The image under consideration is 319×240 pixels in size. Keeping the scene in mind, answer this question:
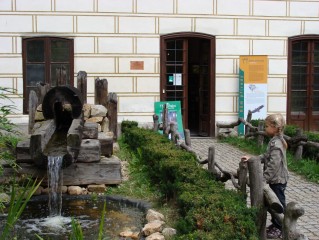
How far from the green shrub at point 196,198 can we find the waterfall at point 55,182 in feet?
4.82

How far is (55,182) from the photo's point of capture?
26.3 ft

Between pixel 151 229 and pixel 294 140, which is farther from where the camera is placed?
pixel 294 140

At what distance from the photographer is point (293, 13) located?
1582cm

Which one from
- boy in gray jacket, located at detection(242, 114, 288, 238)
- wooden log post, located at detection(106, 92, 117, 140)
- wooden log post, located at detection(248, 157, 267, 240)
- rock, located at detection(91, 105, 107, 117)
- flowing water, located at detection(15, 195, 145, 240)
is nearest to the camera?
wooden log post, located at detection(248, 157, 267, 240)

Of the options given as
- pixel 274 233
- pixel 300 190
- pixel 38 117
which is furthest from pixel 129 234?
pixel 38 117

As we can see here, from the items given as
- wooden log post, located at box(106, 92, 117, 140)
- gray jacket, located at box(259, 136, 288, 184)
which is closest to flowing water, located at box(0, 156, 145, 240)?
gray jacket, located at box(259, 136, 288, 184)

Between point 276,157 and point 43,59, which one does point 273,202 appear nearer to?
point 276,157

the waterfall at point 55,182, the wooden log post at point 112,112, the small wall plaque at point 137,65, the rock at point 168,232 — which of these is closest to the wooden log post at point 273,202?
the rock at point 168,232

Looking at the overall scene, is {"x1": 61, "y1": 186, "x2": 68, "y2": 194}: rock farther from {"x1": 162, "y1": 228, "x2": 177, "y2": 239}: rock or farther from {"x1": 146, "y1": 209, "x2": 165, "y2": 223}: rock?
{"x1": 162, "y1": 228, "x2": 177, "y2": 239}: rock

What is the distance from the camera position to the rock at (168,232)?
576 centimetres

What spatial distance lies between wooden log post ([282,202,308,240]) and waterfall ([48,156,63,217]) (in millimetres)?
4139

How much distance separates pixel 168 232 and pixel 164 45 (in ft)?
33.0

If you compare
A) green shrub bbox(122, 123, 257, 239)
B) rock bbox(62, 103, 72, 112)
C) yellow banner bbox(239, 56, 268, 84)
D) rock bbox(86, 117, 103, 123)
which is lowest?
green shrub bbox(122, 123, 257, 239)

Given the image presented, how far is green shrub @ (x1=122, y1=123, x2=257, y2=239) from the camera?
4.70m
